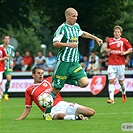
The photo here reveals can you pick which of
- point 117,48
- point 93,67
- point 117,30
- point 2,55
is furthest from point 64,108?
point 93,67

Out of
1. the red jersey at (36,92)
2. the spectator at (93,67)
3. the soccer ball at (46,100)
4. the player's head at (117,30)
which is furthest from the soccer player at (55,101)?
the spectator at (93,67)

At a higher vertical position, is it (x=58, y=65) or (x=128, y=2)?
(x=128, y=2)

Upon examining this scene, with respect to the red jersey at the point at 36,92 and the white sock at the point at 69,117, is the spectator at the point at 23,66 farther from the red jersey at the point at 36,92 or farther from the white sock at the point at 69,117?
the white sock at the point at 69,117

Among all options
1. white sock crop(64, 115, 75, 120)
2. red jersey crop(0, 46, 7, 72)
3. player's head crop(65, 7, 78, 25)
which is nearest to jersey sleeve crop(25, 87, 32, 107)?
white sock crop(64, 115, 75, 120)

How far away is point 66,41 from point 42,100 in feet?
5.68

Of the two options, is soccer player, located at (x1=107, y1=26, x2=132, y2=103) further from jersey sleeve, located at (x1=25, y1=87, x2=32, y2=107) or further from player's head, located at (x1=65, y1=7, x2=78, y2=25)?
jersey sleeve, located at (x1=25, y1=87, x2=32, y2=107)

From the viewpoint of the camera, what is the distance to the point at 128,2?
1516 inches

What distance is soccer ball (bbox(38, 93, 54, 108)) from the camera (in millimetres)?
14773

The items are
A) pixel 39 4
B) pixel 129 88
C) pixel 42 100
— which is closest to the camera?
pixel 42 100

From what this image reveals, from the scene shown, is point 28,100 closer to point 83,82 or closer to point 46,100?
point 46,100

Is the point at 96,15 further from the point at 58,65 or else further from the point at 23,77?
the point at 58,65

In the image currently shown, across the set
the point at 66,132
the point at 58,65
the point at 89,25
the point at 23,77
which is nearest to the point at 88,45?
the point at 89,25

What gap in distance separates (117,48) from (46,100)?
27.4ft

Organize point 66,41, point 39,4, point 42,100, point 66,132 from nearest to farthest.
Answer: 1. point 66,132
2. point 42,100
3. point 66,41
4. point 39,4
